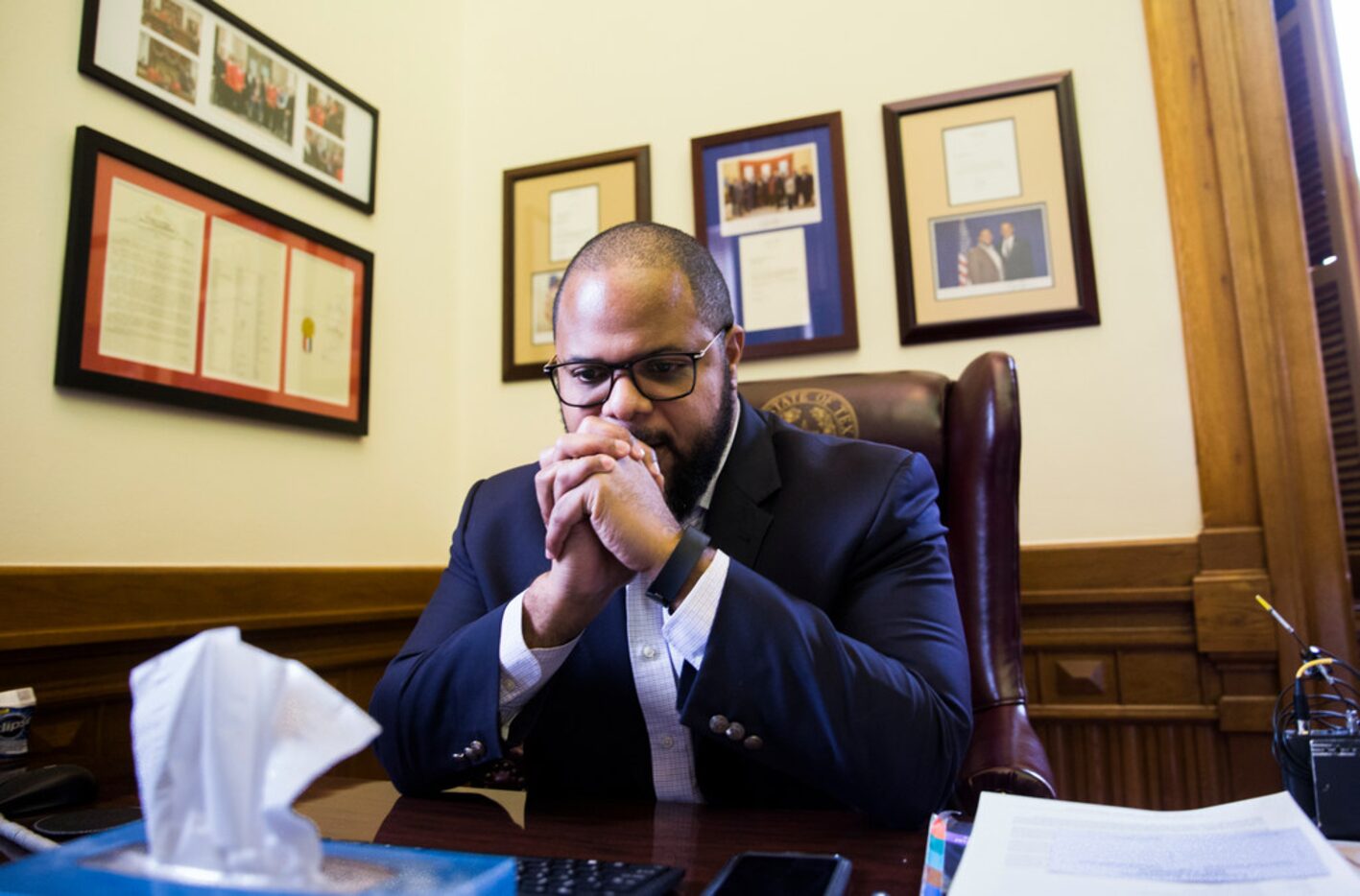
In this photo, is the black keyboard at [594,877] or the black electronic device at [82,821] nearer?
the black keyboard at [594,877]

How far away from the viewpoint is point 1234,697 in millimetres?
1934

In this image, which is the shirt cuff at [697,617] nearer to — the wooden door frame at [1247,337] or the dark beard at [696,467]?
the dark beard at [696,467]

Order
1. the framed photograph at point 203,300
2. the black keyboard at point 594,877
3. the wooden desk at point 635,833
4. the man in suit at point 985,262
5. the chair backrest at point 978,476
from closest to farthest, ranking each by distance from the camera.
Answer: the black keyboard at point 594,877
the wooden desk at point 635,833
the chair backrest at point 978,476
the framed photograph at point 203,300
the man in suit at point 985,262

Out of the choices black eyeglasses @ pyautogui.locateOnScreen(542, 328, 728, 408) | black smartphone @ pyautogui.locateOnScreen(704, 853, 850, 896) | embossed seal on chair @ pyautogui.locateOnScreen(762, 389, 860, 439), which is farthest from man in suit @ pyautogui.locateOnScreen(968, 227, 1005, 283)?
black smartphone @ pyautogui.locateOnScreen(704, 853, 850, 896)

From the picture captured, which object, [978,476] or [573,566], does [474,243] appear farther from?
[573,566]

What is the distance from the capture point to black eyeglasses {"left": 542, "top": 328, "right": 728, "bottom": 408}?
1.33m

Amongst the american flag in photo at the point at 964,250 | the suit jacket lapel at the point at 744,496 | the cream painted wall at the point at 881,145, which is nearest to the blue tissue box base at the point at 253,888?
the suit jacket lapel at the point at 744,496

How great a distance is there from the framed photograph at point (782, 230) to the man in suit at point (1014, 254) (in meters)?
0.38

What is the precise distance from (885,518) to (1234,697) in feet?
3.95

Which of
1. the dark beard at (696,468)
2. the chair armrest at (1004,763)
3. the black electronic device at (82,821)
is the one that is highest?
the dark beard at (696,468)

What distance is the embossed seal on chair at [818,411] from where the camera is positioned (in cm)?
173

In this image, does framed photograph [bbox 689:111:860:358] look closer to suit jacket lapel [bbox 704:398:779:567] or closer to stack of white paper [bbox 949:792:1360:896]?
suit jacket lapel [bbox 704:398:779:567]

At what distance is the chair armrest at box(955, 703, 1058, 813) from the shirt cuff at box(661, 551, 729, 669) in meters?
0.49

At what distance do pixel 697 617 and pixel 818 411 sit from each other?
86 centimetres
